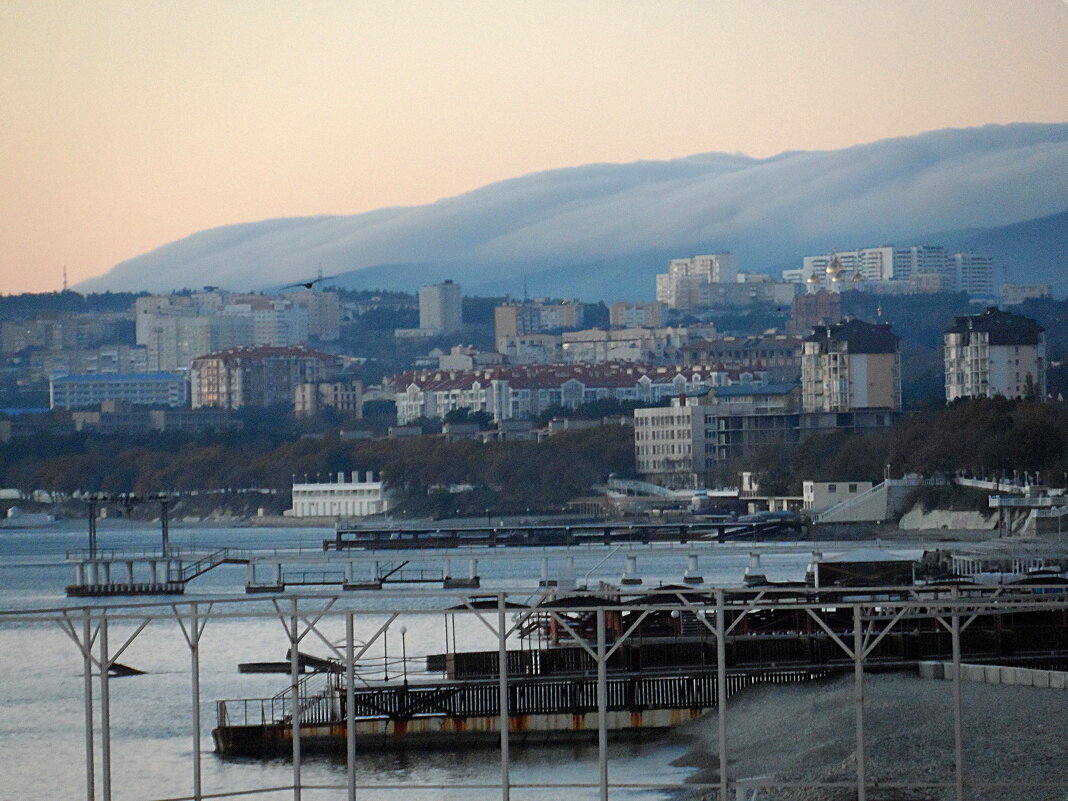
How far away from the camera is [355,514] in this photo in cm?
14225

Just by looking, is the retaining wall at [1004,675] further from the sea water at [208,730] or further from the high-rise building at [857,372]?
the high-rise building at [857,372]

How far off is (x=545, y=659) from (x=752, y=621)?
13.9ft

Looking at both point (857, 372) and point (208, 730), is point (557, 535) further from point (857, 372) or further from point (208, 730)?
point (208, 730)

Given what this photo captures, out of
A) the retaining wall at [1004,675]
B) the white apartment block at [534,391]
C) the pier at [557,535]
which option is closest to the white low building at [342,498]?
the pier at [557,535]

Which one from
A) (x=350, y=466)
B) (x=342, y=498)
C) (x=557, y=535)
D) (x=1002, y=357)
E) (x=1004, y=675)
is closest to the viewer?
(x=1004, y=675)

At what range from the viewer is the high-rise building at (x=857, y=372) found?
140750 millimetres

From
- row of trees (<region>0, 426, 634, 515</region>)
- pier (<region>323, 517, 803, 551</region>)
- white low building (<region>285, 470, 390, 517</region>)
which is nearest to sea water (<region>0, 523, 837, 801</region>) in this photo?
pier (<region>323, 517, 803, 551</region>)

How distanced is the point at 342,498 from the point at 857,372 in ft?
109

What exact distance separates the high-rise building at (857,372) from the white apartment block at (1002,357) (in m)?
4.51

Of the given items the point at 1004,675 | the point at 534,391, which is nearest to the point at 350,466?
the point at 534,391

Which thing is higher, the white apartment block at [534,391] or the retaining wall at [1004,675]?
the white apartment block at [534,391]

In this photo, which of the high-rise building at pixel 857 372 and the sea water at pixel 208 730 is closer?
the sea water at pixel 208 730

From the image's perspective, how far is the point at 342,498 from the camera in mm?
143750

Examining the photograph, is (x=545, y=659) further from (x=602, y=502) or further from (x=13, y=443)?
(x=13, y=443)
